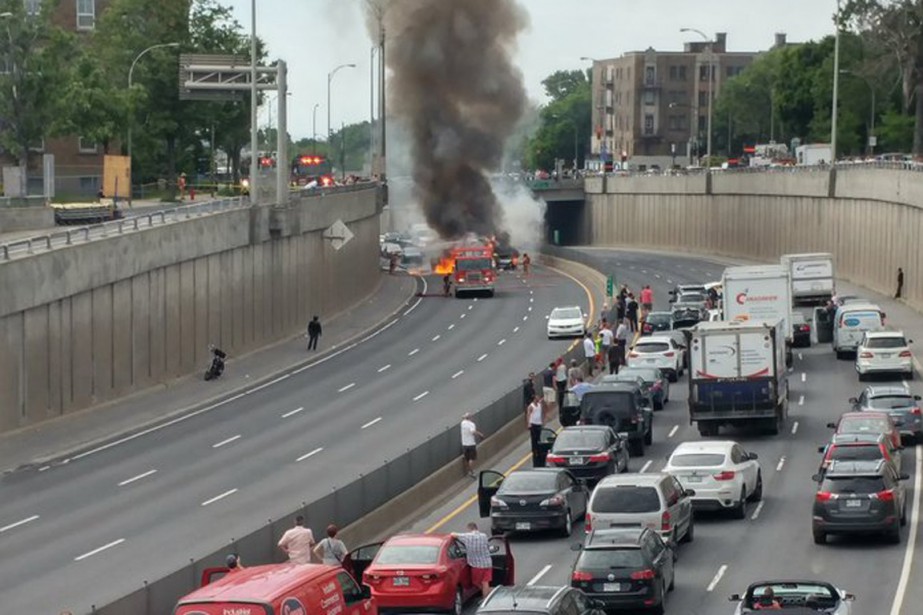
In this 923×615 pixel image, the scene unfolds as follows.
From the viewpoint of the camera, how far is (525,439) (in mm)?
50062

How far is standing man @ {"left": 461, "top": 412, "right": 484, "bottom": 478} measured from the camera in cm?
4291

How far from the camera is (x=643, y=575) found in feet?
93.8

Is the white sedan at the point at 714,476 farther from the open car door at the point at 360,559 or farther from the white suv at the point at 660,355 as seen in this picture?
the white suv at the point at 660,355

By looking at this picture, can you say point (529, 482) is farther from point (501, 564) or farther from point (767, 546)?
point (501, 564)

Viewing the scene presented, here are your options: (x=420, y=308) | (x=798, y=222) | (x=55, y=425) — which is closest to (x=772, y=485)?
(x=55, y=425)

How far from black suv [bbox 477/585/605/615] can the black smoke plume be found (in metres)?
95.9

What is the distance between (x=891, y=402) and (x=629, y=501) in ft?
50.8

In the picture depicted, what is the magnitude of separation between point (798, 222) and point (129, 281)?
56.4 meters

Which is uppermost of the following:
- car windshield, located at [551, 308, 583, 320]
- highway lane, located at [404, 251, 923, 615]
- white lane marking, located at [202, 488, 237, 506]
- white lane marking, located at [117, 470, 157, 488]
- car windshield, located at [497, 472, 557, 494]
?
car windshield, located at [497, 472, 557, 494]

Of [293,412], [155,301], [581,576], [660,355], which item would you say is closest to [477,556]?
[581,576]

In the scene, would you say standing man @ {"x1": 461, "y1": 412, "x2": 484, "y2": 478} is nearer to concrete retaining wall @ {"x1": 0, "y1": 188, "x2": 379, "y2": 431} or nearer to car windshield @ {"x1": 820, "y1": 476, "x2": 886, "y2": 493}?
car windshield @ {"x1": 820, "y1": 476, "x2": 886, "y2": 493}

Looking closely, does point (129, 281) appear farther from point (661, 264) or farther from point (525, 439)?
point (661, 264)

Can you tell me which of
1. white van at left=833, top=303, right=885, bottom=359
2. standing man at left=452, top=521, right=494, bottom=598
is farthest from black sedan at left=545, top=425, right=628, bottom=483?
white van at left=833, top=303, right=885, bottom=359

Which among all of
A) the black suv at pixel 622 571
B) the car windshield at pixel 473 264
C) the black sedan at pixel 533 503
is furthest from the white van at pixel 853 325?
the black suv at pixel 622 571
